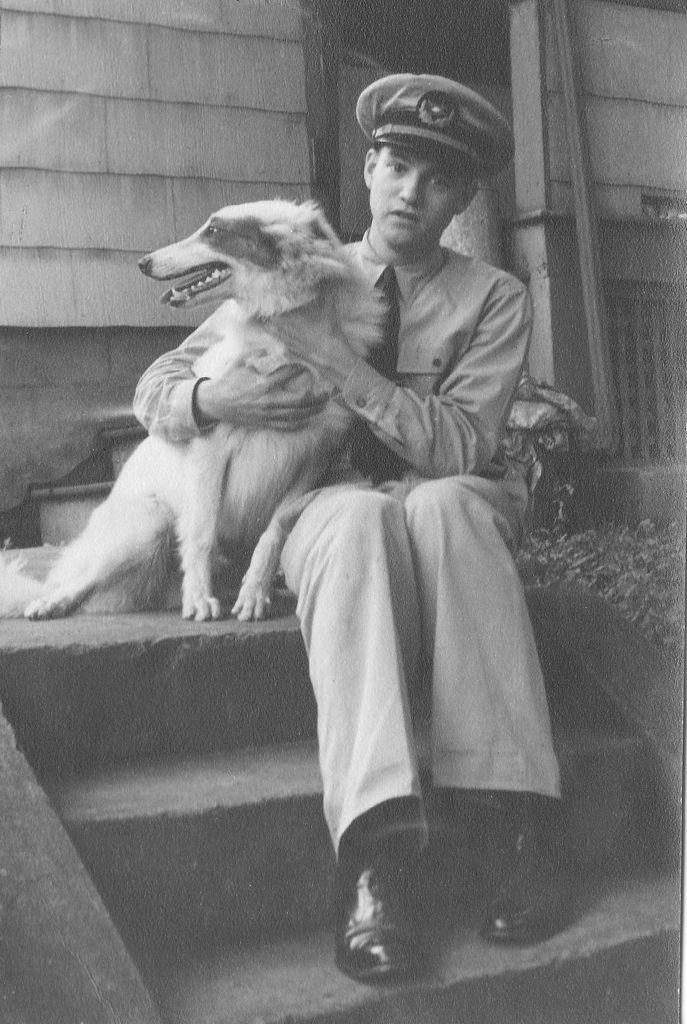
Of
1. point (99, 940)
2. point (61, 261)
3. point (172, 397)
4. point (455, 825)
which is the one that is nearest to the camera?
point (99, 940)

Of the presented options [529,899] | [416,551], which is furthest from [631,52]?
[529,899]

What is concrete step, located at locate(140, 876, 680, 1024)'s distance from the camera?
1.48 m

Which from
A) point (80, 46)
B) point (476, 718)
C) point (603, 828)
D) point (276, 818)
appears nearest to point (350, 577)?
point (476, 718)

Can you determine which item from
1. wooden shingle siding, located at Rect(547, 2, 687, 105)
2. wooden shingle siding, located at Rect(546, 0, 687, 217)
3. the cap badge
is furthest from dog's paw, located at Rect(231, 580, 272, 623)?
wooden shingle siding, located at Rect(547, 2, 687, 105)

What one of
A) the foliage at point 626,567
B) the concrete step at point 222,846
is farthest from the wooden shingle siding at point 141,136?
the concrete step at point 222,846

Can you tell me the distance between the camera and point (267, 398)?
213 cm

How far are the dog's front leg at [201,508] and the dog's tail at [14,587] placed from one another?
0.32 metres

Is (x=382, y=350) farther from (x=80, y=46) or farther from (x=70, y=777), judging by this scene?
(x=70, y=777)

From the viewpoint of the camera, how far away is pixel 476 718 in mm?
1674

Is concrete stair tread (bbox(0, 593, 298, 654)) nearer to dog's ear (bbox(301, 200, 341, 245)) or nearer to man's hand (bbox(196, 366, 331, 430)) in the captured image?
man's hand (bbox(196, 366, 331, 430))

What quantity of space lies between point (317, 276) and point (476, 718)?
99cm

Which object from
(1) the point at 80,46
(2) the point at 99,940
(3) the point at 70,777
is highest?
(1) the point at 80,46

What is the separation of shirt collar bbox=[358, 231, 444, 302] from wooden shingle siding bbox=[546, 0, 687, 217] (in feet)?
1.37

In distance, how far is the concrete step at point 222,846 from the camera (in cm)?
163
